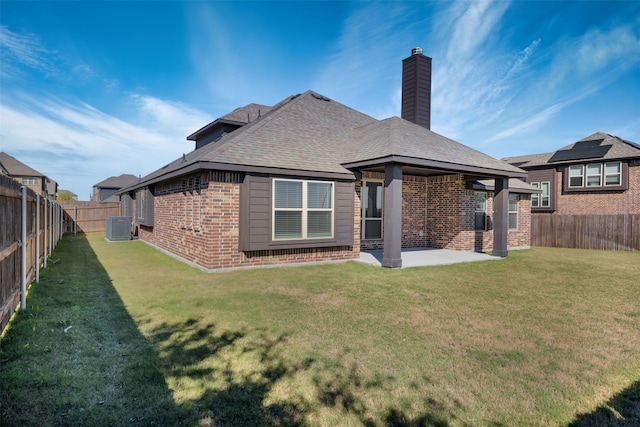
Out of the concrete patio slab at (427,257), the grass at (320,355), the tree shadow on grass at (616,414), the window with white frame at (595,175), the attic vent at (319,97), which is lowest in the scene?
the tree shadow on grass at (616,414)

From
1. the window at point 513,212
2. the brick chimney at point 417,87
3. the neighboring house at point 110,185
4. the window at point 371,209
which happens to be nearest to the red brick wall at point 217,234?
the window at point 371,209

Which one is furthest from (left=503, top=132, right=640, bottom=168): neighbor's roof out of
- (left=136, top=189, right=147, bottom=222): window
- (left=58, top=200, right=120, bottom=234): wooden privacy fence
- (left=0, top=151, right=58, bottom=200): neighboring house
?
(left=0, top=151, right=58, bottom=200): neighboring house

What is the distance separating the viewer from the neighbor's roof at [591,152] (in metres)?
18.8

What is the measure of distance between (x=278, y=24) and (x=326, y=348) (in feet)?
38.6

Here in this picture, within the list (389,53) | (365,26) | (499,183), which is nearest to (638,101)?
(499,183)

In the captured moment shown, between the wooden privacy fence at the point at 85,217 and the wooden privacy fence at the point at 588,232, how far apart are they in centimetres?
2510

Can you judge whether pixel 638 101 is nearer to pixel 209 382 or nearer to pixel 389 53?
pixel 389 53

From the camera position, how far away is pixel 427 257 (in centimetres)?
1073

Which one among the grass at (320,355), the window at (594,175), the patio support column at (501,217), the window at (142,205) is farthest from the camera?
the window at (594,175)

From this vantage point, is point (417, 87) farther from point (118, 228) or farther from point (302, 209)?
point (118, 228)

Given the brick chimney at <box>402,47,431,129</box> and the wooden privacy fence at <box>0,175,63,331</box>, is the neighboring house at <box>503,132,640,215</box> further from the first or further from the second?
the wooden privacy fence at <box>0,175,63,331</box>

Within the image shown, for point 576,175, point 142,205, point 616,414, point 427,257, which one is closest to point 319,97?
point 427,257

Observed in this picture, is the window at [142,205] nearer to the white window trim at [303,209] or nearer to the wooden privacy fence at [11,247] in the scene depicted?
the white window trim at [303,209]

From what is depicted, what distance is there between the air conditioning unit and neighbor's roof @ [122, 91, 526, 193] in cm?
448
